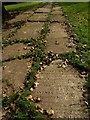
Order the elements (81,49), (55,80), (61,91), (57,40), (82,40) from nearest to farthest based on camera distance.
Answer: (61,91) < (55,80) < (81,49) < (82,40) < (57,40)

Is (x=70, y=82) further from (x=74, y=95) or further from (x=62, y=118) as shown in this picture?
(x=62, y=118)

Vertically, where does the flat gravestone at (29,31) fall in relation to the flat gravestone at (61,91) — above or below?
below

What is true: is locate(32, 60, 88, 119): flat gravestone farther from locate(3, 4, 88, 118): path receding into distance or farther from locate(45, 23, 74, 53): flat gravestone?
locate(45, 23, 74, 53): flat gravestone

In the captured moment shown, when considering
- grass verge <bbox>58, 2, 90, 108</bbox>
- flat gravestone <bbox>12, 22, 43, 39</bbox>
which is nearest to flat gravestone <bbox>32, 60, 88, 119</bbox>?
grass verge <bbox>58, 2, 90, 108</bbox>

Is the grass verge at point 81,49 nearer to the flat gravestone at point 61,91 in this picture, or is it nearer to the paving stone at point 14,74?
the flat gravestone at point 61,91

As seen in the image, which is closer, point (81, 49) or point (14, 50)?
point (81, 49)

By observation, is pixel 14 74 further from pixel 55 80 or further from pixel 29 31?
pixel 29 31

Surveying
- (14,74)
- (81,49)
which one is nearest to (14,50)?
(14,74)

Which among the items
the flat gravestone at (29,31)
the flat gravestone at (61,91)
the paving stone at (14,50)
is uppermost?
the flat gravestone at (61,91)

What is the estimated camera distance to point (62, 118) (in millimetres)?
4777

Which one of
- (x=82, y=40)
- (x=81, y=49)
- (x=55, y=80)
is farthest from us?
(x=82, y=40)

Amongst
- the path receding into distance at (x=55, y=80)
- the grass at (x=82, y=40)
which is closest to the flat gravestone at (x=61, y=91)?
the path receding into distance at (x=55, y=80)

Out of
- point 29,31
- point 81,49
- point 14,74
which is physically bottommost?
point 29,31

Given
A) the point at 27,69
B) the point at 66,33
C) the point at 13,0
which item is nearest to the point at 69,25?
the point at 66,33
